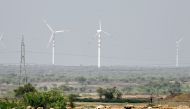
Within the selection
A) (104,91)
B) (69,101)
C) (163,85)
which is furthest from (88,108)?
(163,85)

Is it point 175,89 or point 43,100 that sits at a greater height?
point 175,89

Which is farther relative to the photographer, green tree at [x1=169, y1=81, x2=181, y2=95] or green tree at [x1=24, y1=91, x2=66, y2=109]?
green tree at [x1=169, y1=81, x2=181, y2=95]

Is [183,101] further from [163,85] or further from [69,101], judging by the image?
[163,85]

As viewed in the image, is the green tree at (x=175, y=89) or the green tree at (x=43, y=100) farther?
the green tree at (x=175, y=89)

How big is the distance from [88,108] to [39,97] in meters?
5.09

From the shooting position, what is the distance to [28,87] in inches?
4237

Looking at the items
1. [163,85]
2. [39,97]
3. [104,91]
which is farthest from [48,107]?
[163,85]

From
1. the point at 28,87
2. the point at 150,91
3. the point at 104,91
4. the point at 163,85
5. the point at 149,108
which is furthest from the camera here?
the point at 163,85

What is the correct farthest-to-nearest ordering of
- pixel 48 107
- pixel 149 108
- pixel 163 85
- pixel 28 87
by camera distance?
pixel 163 85 < pixel 28 87 < pixel 48 107 < pixel 149 108

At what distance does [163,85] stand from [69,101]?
6955 cm

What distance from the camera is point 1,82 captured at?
617 feet

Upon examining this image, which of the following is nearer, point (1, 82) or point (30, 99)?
point (30, 99)

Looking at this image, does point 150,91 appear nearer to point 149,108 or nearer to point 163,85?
point 163,85

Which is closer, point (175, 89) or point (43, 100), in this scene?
point (43, 100)
